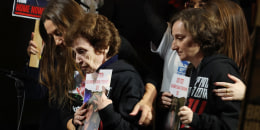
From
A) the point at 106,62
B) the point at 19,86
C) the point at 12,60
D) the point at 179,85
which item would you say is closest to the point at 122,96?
the point at 106,62

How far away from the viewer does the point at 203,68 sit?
5.01ft

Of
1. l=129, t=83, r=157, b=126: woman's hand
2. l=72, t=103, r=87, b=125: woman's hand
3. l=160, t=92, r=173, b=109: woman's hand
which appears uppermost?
l=160, t=92, r=173, b=109: woman's hand

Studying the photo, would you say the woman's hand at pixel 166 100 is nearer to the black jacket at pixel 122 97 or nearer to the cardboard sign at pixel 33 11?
the black jacket at pixel 122 97

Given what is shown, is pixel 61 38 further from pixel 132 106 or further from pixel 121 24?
pixel 132 106

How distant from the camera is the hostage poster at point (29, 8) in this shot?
2.43 metres

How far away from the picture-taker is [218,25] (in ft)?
5.05

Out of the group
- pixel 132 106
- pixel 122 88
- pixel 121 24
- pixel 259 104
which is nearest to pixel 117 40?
pixel 121 24

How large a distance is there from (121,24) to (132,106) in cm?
57

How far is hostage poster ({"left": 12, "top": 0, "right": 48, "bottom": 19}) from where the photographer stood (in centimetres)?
243

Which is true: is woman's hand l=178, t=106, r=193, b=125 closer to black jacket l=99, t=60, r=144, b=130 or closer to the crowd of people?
the crowd of people

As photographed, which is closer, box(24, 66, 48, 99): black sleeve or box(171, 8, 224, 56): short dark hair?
box(171, 8, 224, 56): short dark hair

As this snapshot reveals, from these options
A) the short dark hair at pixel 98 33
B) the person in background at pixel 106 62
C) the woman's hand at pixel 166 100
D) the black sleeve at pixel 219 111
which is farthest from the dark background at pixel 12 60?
the black sleeve at pixel 219 111

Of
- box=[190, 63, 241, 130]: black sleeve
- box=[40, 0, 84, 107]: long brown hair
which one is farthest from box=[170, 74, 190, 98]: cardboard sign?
box=[40, 0, 84, 107]: long brown hair

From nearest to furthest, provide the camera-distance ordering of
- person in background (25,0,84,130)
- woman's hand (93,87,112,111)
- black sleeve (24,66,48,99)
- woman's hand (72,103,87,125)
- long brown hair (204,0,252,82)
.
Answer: long brown hair (204,0,252,82) → woman's hand (93,87,112,111) → woman's hand (72,103,87,125) → person in background (25,0,84,130) → black sleeve (24,66,48,99)
